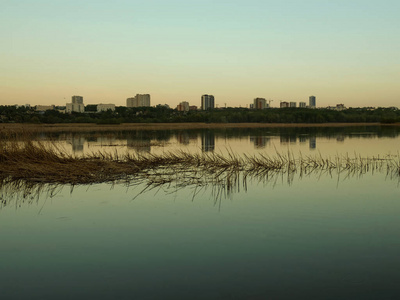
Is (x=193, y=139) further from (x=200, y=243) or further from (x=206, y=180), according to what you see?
(x=200, y=243)

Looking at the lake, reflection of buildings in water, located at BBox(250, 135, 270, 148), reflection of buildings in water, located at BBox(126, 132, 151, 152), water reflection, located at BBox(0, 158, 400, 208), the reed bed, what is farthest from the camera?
reflection of buildings in water, located at BBox(250, 135, 270, 148)

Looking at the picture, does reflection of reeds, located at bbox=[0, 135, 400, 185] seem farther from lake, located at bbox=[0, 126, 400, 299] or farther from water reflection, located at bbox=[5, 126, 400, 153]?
water reflection, located at bbox=[5, 126, 400, 153]

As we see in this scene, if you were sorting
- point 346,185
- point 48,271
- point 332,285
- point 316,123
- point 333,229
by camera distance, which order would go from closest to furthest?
point 332,285
point 48,271
point 333,229
point 346,185
point 316,123

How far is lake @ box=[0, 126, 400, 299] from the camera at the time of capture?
590cm

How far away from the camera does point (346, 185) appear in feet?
47.6

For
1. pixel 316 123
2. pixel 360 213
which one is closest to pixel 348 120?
pixel 316 123

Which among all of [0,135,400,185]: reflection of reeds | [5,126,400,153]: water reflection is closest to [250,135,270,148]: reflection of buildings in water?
[5,126,400,153]: water reflection

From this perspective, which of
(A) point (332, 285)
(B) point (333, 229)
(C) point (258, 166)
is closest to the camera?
(A) point (332, 285)

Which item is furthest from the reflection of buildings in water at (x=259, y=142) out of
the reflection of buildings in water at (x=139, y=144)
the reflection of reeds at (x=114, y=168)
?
the reflection of reeds at (x=114, y=168)

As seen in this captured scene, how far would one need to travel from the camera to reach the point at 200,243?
7922 millimetres

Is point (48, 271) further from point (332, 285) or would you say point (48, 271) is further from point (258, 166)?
point (258, 166)

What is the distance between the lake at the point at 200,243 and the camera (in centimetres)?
590

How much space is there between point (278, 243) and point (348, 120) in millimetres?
104404

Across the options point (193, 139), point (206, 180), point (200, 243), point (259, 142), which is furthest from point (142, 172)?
point (193, 139)
